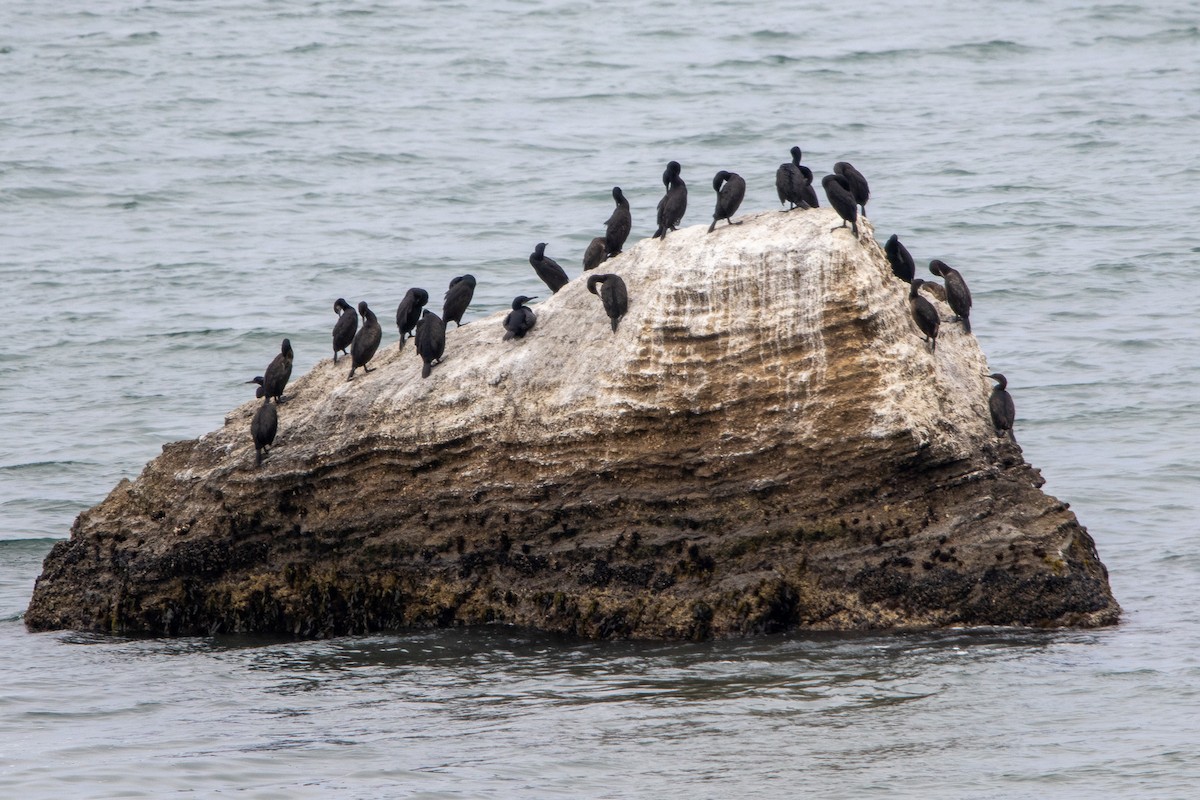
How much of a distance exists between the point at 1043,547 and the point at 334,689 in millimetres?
5085

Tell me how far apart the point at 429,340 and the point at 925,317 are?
3.71 meters

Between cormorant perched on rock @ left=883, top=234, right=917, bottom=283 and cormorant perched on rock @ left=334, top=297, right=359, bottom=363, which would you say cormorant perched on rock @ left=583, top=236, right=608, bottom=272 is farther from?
cormorant perched on rock @ left=883, top=234, right=917, bottom=283

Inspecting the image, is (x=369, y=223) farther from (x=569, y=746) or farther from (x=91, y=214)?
(x=569, y=746)

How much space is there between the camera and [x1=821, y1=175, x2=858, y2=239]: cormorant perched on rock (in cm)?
1177

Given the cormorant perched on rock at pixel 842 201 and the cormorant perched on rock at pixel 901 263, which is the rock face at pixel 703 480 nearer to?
the cormorant perched on rock at pixel 842 201

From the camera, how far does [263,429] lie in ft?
40.6

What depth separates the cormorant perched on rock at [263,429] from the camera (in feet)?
40.6

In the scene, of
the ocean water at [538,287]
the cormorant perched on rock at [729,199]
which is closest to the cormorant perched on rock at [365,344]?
the ocean water at [538,287]

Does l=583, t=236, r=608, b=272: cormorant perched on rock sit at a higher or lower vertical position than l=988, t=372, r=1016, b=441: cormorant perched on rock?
higher

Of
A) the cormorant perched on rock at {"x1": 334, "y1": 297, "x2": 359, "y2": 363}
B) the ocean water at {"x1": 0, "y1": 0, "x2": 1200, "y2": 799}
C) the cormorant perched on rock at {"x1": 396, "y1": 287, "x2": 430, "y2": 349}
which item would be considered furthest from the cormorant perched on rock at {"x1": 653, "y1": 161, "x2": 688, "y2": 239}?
the ocean water at {"x1": 0, "y1": 0, "x2": 1200, "y2": 799}

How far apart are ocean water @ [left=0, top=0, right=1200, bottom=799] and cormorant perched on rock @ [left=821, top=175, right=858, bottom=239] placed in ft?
9.96

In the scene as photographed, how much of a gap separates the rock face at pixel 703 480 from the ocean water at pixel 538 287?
13.9 inches

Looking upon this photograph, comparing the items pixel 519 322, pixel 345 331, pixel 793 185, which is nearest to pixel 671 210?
pixel 793 185

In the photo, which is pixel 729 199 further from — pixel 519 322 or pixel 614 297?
pixel 519 322
